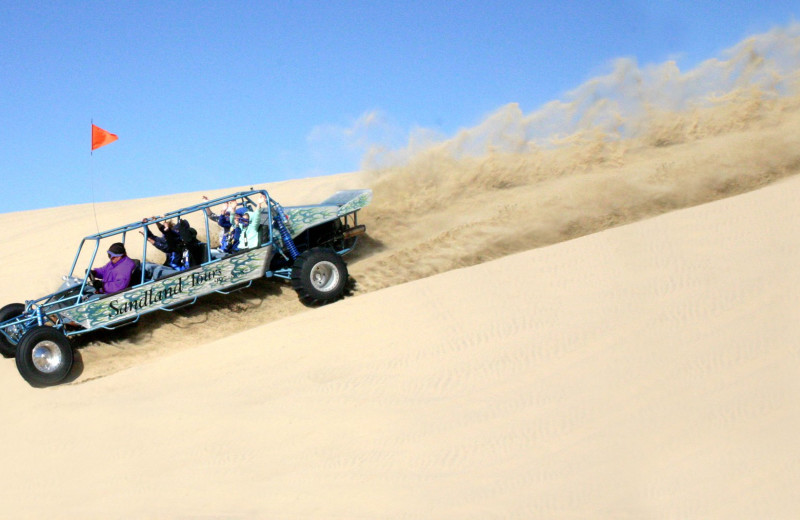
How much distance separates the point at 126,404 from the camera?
8.09 meters

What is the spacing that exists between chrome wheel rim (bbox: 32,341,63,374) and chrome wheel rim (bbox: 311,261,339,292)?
3192 mm

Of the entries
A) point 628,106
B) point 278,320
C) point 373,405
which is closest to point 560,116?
point 628,106

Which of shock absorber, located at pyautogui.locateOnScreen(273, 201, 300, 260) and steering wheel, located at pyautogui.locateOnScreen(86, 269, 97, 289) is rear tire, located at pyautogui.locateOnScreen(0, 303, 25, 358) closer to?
steering wheel, located at pyautogui.locateOnScreen(86, 269, 97, 289)

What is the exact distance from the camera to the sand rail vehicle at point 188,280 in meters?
8.48

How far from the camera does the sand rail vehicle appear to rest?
8484 mm

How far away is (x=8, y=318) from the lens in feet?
30.7

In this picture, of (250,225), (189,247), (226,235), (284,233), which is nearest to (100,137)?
(189,247)

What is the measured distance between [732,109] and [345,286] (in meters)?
7.96

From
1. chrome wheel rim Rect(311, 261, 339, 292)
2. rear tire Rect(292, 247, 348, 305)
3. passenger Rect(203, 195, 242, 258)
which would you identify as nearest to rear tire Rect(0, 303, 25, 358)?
passenger Rect(203, 195, 242, 258)

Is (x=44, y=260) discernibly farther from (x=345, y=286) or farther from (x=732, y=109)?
(x=732, y=109)

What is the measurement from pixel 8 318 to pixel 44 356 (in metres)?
1.35

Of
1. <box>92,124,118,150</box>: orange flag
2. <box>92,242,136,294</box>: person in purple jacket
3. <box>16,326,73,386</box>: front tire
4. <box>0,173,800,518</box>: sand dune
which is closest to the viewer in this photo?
<box>0,173,800,518</box>: sand dune

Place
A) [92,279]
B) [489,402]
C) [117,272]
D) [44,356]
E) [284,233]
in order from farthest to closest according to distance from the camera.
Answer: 1. [284,233]
2. [92,279]
3. [117,272]
4. [44,356]
5. [489,402]

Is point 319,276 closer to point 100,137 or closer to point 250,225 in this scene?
point 250,225
